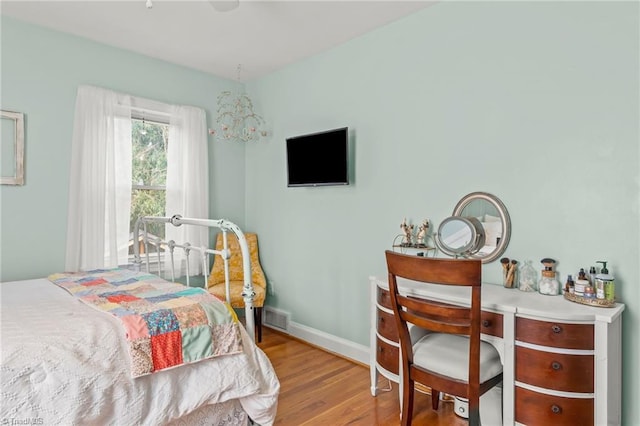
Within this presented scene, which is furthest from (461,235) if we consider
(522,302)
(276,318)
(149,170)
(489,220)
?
(149,170)

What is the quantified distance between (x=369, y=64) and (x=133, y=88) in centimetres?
203

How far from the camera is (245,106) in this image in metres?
4.01

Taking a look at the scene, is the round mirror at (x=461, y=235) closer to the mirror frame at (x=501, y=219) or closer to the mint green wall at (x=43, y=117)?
the mirror frame at (x=501, y=219)

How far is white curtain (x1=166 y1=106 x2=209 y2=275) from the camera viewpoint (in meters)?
3.54

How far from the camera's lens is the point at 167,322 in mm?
1689

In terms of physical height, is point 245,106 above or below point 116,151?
above

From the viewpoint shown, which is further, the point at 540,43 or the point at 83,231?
the point at 83,231

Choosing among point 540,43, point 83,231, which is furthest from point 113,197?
point 540,43

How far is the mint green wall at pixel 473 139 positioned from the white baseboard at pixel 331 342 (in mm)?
75

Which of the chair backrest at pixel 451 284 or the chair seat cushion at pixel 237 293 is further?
the chair seat cushion at pixel 237 293

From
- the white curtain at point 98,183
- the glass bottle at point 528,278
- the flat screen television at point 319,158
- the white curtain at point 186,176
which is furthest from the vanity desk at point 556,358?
the white curtain at point 98,183

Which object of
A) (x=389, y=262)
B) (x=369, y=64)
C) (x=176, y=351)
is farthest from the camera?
(x=369, y=64)

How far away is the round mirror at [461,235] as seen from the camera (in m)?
2.28

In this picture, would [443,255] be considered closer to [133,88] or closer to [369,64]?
[369,64]
